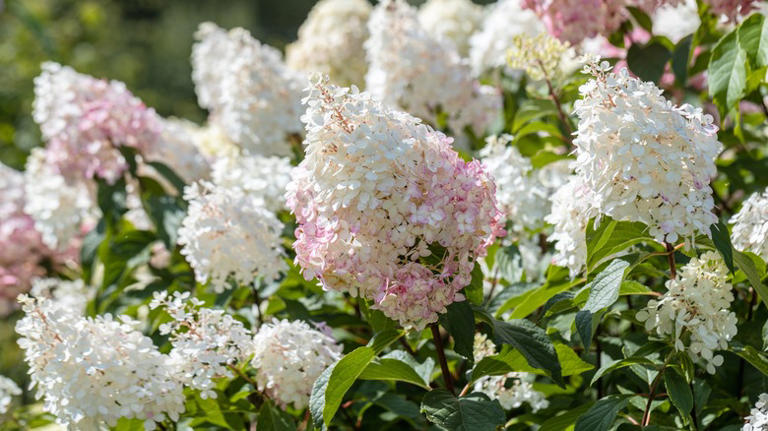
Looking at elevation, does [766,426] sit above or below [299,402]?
below

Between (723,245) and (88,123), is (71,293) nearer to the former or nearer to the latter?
(88,123)

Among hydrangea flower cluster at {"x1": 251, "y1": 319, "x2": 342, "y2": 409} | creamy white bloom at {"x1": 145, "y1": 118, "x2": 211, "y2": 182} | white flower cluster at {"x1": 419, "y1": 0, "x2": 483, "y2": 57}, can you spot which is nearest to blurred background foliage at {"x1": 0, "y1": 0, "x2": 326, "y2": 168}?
creamy white bloom at {"x1": 145, "y1": 118, "x2": 211, "y2": 182}

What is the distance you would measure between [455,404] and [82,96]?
1482mm

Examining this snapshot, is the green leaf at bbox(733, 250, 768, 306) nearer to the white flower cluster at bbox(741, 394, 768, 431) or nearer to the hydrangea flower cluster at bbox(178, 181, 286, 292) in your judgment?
the white flower cluster at bbox(741, 394, 768, 431)

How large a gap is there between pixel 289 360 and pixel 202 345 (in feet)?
0.50

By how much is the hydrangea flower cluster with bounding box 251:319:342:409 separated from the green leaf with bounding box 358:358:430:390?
16cm

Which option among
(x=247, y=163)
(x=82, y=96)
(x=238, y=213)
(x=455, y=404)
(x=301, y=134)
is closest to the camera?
(x=455, y=404)

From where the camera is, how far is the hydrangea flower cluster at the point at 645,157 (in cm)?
121

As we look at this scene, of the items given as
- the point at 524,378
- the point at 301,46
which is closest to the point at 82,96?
the point at 301,46

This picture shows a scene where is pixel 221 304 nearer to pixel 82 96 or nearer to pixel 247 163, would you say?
pixel 247 163

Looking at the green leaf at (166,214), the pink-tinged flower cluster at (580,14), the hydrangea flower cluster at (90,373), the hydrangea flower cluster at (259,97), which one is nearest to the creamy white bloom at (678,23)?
the pink-tinged flower cluster at (580,14)

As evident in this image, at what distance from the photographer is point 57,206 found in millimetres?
2531

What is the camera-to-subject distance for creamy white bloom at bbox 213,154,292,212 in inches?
81.9

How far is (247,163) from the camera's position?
2193 mm
